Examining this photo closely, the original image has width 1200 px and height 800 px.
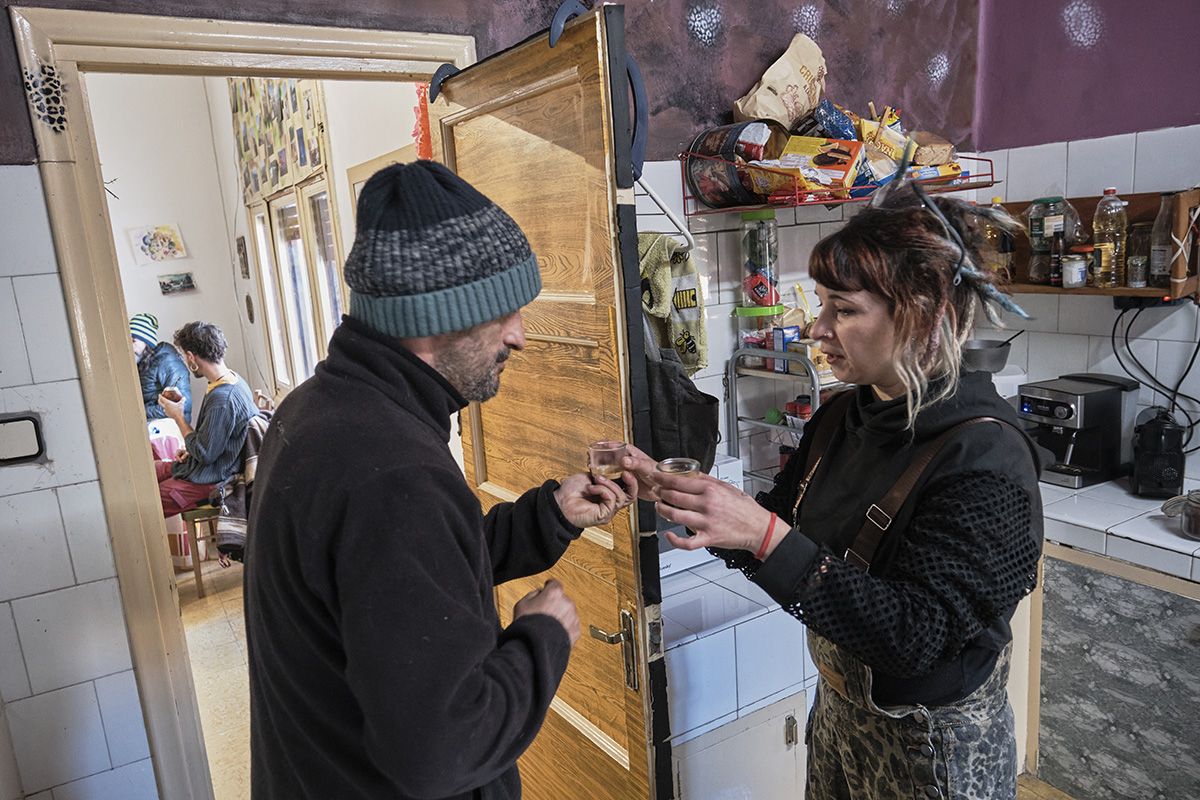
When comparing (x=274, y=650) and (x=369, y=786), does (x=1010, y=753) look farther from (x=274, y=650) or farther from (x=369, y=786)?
(x=274, y=650)

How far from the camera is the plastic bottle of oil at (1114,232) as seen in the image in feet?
7.99

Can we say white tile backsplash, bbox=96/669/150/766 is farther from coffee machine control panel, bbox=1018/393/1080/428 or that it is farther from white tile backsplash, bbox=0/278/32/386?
coffee machine control panel, bbox=1018/393/1080/428

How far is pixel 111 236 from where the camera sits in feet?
5.74

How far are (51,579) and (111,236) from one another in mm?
756

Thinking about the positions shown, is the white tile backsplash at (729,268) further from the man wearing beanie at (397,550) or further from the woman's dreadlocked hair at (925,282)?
the man wearing beanie at (397,550)

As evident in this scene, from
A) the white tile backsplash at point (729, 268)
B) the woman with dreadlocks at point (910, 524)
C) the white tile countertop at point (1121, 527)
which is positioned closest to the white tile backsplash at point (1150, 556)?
the white tile countertop at point (1121, 527)

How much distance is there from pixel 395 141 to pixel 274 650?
8.04 ft

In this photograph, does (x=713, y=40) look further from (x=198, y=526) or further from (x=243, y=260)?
(x=243, y=260)

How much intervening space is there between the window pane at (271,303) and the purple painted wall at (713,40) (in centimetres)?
404

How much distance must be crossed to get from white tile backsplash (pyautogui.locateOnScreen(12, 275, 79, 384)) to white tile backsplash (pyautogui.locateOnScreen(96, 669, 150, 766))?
704 mm

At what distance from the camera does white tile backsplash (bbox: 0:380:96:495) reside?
5.56ft

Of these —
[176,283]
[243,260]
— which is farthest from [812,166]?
[176,283]

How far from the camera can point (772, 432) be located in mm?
2816

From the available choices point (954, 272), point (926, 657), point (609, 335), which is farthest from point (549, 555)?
point (954, 272)
